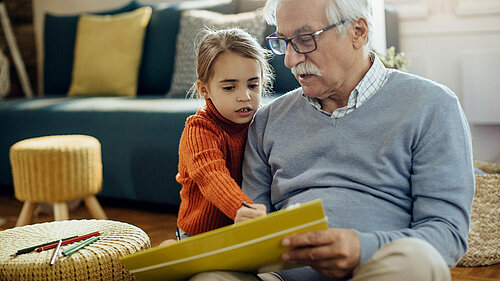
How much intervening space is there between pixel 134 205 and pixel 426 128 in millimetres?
2242

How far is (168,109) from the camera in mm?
2680

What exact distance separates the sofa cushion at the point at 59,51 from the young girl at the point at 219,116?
286 centimetres

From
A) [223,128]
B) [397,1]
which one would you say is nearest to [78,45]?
[397,1]

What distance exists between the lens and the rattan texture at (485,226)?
190 centimetres

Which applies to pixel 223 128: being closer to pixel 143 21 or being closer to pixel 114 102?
pixel 114 102

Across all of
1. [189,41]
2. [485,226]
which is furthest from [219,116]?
[189,41]

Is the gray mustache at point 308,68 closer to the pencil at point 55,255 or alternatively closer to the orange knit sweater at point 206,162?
the orange knit sweater at point 206,162

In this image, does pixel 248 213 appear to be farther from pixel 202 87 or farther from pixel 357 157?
pixel 202 87

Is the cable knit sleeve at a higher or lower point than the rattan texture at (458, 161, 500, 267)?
higher

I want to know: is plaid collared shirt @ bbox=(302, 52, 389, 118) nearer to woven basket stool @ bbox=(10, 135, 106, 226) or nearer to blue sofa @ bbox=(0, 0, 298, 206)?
blue sofa @ bbox=(0, 0, 298, 206)

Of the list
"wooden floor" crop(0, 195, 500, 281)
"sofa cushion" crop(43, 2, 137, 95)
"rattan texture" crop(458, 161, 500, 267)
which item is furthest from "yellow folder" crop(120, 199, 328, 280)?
"sofa cushion" crop(43, 2, 137, 95)

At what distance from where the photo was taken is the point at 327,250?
0.97m

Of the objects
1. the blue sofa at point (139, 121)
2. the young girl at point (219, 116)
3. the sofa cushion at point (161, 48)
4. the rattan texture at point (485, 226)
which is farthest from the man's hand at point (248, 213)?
the sofa cushion at point (161, 48)

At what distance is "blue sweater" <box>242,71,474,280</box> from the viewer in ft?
3.51
